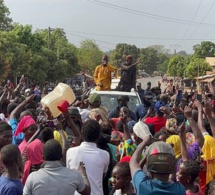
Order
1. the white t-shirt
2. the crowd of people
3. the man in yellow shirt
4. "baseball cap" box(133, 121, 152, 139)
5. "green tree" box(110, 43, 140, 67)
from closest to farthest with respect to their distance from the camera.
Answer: the crowd of people, the white t-shirt, "baseball cap" box(133, 121, 152, 139), the man in yellow shirt, "green tree" box(110, 43, 140, 67)

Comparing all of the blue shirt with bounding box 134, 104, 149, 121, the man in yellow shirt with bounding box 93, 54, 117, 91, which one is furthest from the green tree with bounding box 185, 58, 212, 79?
the blue shirt with bounding box 134, 104, 149, 121

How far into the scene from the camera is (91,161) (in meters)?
4.71

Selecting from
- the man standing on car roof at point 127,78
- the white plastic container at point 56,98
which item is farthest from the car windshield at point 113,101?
the white plastic container at point 56,98

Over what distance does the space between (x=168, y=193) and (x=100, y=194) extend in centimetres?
142

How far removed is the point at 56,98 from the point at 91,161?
7.16ft

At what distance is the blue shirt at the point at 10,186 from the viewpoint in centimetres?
401

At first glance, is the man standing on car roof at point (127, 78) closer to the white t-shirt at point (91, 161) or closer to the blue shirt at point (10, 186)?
the white t-shirt at point (91, 161)

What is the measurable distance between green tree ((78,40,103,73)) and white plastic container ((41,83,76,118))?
268ft

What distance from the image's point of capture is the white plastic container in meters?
6.52

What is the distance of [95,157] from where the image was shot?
473 centimetres

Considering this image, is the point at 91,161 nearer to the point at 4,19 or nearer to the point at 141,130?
the point at 141,130

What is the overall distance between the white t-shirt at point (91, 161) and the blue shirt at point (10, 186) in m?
0.72

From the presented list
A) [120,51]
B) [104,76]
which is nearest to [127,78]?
[104,76]

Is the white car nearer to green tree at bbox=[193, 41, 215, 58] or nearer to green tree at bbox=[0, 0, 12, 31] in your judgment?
green tree at bbox=[0, 0, 12, 31]
